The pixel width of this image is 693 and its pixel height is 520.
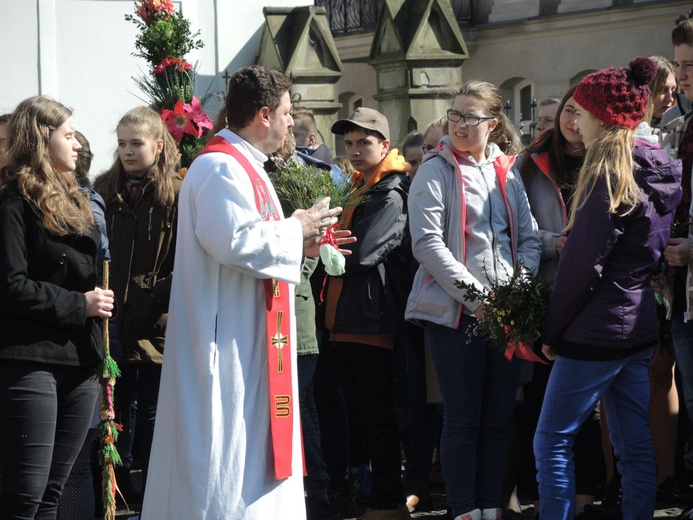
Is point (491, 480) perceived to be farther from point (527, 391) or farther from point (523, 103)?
point (523, 103)

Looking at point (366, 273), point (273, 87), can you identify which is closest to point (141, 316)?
point (366, 273)

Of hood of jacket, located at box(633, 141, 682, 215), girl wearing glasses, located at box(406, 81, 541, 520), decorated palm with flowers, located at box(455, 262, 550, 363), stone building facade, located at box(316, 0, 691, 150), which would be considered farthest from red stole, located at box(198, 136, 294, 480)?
stone building facade, located at box(316, 0, 691, 150)

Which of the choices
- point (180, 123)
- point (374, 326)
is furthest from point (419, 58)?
point (374, 326)

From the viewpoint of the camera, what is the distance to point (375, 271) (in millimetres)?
6562

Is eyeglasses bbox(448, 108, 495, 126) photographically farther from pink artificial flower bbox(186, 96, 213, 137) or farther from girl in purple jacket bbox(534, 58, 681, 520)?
pink artificial flower bbox(186, 96, 213, 137)

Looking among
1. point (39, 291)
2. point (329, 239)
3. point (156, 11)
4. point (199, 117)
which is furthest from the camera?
point (156, 11)

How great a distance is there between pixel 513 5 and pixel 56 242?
60.5ft

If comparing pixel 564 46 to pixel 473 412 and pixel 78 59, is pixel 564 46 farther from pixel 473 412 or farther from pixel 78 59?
pixel 473 412

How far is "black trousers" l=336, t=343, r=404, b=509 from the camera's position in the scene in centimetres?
649

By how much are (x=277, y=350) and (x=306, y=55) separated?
10.1 m

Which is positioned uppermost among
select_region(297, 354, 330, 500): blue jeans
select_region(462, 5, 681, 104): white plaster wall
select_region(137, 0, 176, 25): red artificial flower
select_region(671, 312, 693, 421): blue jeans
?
select_region(462, 5, 681, 104): white plaster wall

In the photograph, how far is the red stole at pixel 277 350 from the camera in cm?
473

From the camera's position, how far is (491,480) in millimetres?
6117

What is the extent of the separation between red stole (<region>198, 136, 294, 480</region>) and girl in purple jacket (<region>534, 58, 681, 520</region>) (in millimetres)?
1195
